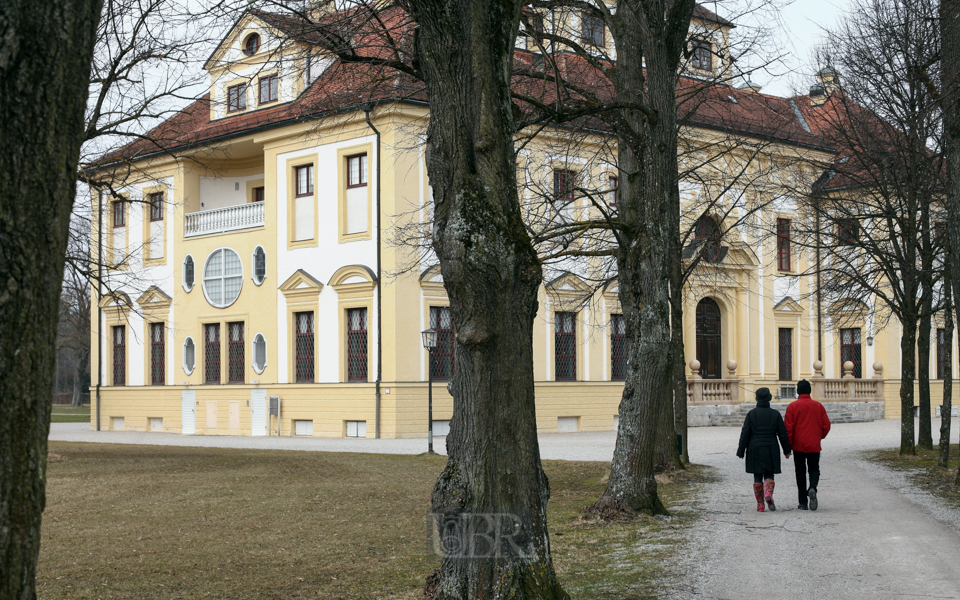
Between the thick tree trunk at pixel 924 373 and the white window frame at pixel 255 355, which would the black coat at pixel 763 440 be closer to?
the thick tree trunk at pixel 924 373

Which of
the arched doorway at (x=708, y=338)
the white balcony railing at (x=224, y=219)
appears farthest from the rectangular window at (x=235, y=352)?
the arched doorway at (x=708, y=338)

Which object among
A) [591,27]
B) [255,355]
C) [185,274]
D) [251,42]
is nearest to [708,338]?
[255,355]

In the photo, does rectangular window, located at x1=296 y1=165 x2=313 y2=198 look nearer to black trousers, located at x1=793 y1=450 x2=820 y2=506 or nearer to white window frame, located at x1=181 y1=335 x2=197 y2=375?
white window frame, located at x1=181 y1=335 x2=197 y2=375

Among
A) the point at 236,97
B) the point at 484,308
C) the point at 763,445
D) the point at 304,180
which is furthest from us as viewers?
the point at 304,180

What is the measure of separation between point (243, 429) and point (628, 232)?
79.7ft

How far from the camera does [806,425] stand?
1244 centimetres

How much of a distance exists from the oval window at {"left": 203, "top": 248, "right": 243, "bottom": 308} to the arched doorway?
16619 millimetres

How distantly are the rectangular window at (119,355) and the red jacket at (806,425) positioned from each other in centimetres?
3211

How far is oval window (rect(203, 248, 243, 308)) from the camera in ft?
118

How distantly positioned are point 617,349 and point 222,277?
13783mm

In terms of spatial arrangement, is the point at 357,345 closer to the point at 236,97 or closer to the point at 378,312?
the point at 378,312

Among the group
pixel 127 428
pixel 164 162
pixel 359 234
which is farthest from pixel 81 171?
pixel 127 428

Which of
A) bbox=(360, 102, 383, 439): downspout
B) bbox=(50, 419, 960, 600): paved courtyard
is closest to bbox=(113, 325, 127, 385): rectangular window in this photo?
bbox=(360, 102, 383, 439): downspout

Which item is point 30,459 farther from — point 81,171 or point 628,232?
point 81,171
